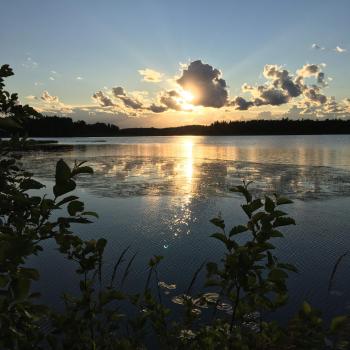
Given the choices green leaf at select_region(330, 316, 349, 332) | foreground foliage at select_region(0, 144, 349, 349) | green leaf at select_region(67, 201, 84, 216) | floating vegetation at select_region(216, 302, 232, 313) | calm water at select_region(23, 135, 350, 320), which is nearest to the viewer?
foreground foliage at select_region(0, 144, 349, 349)

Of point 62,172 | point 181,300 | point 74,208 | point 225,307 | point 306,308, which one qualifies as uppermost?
point 62,172

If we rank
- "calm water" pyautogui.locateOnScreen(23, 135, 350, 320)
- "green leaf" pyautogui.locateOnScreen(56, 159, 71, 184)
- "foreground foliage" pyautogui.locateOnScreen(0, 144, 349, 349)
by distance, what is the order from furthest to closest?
"calm water" pyautogui.locateOnScreen(23, 135, 350, 320) < "green leaf" pyautogui.locateOnScreen(56, 159, 71, 184) < "foreground foliage" pyautogui.locateOnScreen(0, 144, 349, 349)

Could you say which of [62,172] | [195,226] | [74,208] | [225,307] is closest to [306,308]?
[74,208]

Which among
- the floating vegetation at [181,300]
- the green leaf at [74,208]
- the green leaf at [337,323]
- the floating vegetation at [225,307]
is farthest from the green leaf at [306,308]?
the floating vegetation at [225,307]

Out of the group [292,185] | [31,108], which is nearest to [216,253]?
[31,108]

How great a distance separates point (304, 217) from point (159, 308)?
13.3 metres

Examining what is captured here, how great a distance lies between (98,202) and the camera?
18984mm

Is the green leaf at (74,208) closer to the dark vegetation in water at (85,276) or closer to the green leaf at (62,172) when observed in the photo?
the dark vegetation in water at (85,276)

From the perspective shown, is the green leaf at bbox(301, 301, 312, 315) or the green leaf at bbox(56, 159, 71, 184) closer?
the green leaf at bbox(56, 159, 71, 184)

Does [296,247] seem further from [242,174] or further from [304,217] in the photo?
[242,174]

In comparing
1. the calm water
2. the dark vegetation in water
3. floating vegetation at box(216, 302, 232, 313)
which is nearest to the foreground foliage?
the dark vegetation in water

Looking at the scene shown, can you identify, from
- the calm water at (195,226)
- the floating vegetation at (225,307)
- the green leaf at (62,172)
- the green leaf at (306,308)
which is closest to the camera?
the green leaf at (62,172)

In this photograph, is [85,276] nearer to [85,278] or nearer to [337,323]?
[85,278]

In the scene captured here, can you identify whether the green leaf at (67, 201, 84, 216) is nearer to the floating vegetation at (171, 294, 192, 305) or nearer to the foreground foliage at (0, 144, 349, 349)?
the foreground foliage at (0, 144, 349, 349)
